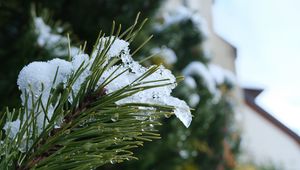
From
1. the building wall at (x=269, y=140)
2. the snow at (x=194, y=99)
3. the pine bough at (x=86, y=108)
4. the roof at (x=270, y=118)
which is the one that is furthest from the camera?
the roof at (x=270, y=118)

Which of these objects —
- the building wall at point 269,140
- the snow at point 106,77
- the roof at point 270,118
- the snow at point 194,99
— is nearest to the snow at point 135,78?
the snow at point 106,77

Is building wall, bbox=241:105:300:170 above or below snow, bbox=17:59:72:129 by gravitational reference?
above

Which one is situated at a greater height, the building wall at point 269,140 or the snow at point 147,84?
the building wall at point 269,140

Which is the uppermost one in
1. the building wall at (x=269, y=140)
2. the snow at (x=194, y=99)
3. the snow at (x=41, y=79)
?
the building wall at (x=269, y=140)

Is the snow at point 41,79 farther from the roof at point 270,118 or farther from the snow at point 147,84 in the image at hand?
the roof at point 270,118

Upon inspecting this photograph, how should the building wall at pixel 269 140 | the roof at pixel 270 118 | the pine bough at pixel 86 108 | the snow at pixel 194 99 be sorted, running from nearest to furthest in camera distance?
the pine bough at pixel 86 108 < the snow at pixel 194 99 < the building wall at pixel 269 140 < the roof at pixel 270 118

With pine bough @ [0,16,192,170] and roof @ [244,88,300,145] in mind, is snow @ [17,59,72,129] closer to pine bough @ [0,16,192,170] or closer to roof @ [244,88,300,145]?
pine bough @ [0,16,192,170]

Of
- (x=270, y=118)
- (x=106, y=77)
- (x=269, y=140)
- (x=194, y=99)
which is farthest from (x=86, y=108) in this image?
(x=270, y=118)

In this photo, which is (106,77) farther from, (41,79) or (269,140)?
(269,140)

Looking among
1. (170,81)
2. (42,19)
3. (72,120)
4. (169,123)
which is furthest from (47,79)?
(169,123)

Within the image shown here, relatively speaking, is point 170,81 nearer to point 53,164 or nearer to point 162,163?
point 53,164

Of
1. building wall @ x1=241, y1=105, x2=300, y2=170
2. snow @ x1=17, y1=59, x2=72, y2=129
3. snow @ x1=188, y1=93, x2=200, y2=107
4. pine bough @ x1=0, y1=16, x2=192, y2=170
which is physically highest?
building wall @ x1=241, y1=105, x2=300, y2=170

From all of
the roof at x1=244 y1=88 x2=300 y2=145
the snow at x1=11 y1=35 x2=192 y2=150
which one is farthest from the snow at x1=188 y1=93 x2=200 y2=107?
the roof at x1=244 y1=88 x2=300 y2=145
